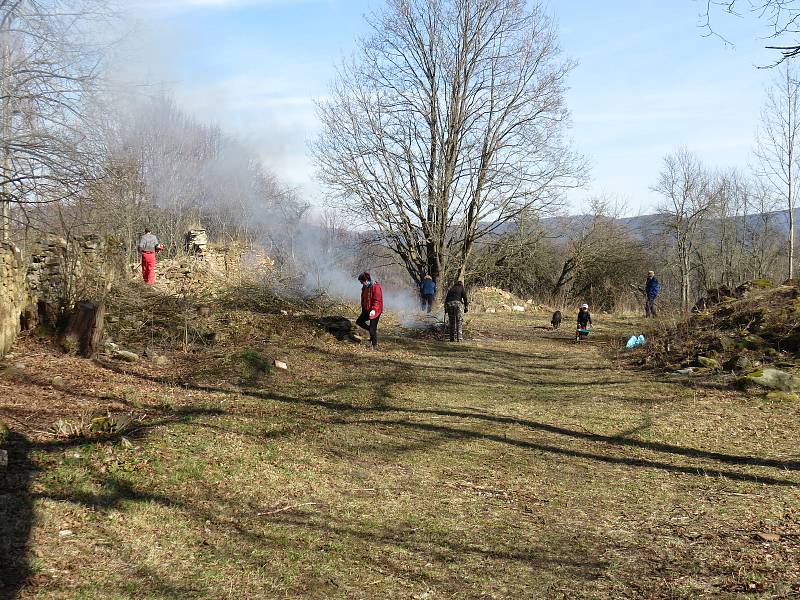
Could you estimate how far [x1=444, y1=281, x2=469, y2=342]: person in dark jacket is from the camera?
15.2 m

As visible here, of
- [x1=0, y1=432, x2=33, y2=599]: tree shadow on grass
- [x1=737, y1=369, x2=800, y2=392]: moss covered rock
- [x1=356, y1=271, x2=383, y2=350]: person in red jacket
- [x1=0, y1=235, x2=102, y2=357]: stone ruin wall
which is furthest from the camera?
[x1=356, y1=271, x2=383, y2=350]: person in red jacket

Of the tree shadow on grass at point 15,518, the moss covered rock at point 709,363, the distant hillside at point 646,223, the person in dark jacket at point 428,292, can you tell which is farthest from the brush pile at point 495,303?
the tree shadow on grass at point 15,518

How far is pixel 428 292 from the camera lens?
857 inches

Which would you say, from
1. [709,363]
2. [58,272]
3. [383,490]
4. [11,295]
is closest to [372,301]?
[58,272]

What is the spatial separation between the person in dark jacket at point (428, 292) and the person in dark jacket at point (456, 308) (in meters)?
6.00

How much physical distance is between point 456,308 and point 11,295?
9552 millimetres

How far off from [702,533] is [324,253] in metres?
18.9

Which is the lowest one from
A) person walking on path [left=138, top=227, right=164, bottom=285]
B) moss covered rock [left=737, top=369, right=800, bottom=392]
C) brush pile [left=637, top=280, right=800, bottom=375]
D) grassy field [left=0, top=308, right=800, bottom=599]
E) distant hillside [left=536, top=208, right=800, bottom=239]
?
grassy field [left=0, top=308, right=800, bottom=599]

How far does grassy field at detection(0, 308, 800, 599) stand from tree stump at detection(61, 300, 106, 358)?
0.35 metres

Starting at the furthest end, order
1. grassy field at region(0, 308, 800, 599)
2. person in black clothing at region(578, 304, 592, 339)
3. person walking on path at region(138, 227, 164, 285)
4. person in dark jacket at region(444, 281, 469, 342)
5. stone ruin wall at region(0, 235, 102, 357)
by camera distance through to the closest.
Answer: person in black clothing at region(578, 304, 592, 339), person walking on path at region(138, 227, 164, 285), person in dark jacket at region(444, 281, 469, 342), stone ruin wall at region(0, 235, 102, 357), grassy field at region(0, 308, 800, 599)

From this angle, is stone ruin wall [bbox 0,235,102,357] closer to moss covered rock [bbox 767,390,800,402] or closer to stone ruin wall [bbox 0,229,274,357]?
stone ruin wall [bbox 0,229,274,357]

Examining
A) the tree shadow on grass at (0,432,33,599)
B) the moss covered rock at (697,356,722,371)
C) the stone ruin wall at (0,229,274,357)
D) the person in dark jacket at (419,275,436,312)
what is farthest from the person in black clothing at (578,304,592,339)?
the tree shadow on grass at (0,432,33,599)

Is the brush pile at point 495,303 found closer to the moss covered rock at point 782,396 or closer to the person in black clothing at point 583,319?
the person in black clothing at point 583,319

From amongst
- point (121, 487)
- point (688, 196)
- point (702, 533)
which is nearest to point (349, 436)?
point (121, 487)
